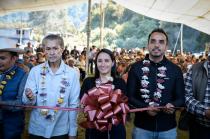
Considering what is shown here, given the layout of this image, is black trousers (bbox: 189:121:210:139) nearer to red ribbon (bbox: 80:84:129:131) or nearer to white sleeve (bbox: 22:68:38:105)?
red ribbon (bbox: 80:84:129:131)

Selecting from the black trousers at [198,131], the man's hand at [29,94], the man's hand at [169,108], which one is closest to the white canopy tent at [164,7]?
the black trousers at [198,131]

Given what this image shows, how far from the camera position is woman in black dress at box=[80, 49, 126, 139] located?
3767mm

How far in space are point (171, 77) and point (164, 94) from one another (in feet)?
0.67

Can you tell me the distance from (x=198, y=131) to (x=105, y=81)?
116 centimetres

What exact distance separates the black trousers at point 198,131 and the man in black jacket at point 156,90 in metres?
0.21

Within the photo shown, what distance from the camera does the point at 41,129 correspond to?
361 cm

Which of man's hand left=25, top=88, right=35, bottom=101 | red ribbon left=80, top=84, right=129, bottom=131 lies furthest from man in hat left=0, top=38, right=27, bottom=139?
red ribbon left=80, top=84, right=129, bottom=131

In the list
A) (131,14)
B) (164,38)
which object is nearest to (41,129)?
(164,38)

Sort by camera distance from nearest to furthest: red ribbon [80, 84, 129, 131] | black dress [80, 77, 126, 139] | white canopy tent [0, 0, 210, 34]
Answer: red ribbon [80, 84, 129, 131]
black dress [80, 77, 126, 139]
white canopy tent [0, 0, 210, 34]

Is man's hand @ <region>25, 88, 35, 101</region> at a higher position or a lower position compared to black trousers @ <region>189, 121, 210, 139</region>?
higher

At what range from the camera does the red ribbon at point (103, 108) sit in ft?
10.7

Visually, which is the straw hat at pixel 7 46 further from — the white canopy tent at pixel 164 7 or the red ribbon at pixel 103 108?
the white canopy tent at pixel 164 7

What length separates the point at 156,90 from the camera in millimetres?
3842

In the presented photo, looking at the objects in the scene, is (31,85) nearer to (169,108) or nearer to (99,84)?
(99,84)
